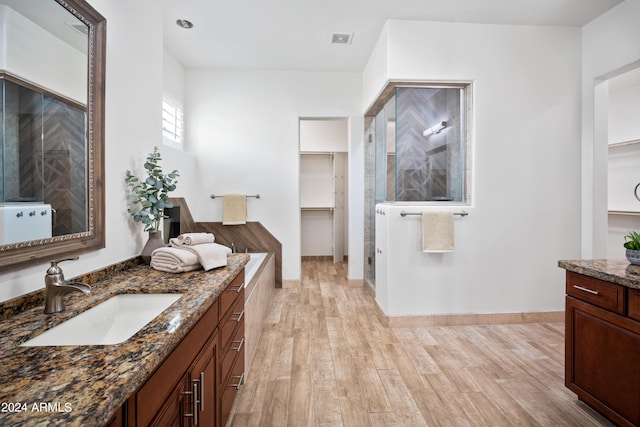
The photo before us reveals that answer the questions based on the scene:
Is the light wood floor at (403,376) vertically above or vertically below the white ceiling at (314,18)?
below

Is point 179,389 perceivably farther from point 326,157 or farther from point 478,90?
point 326,157

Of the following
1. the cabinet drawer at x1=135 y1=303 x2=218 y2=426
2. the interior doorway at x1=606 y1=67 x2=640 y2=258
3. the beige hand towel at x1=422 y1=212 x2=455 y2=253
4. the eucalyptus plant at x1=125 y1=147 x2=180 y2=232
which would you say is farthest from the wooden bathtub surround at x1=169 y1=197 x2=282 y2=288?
the interior doorway at x1=606 y1=67 x2=640 y2=258

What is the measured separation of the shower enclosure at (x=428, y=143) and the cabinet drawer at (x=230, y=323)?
1.76m

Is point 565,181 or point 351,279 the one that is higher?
point 565,181

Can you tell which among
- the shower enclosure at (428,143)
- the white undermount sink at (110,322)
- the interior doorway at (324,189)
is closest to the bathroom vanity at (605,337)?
the shower enclosure at (428,143)

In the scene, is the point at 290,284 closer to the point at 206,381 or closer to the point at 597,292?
the point at 206,381

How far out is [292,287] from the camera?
3.99 meters

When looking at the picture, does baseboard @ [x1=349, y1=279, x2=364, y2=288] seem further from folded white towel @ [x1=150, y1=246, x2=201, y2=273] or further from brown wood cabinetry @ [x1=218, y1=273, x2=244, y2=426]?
folded white towel @ [x1=150, y1=246, x2=201, y2=273]

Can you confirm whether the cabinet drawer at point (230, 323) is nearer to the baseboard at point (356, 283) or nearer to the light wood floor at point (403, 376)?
the light wood floor at point (403, 376)

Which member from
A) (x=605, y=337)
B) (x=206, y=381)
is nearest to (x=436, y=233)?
(x=605, y=337)

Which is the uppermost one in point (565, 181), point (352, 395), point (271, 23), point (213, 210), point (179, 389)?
point (271, 23)

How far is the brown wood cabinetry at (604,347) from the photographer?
54.1 inches

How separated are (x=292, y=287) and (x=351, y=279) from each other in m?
0.78

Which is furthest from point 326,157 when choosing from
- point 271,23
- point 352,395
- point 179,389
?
point 179,389
